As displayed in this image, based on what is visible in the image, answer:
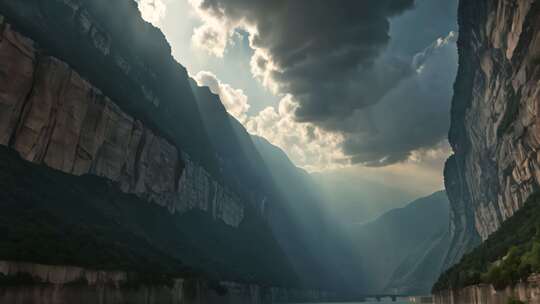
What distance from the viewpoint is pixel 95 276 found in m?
81.2

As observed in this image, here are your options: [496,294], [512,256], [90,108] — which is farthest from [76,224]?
[512,256]

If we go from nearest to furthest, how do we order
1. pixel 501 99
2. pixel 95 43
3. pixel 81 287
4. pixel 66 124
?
pixel 81 287, pixel 66 124, pixel 501 99, pixel 95 43

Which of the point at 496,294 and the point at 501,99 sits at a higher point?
the point at 501,99

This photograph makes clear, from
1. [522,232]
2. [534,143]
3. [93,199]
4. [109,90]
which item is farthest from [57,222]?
[534,143]

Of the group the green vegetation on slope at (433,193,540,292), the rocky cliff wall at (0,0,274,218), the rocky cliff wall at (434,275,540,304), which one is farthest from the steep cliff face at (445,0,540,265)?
the rocky cliff wall at (0,0,274,218)

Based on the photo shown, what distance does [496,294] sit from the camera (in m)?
67.2

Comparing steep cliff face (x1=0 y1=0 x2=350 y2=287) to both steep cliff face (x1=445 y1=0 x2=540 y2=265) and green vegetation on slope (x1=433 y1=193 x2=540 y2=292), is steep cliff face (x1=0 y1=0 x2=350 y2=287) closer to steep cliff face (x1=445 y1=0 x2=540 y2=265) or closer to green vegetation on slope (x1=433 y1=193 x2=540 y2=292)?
green vegetation on slope (x1=433 y1=193 x2=540 y2=292)

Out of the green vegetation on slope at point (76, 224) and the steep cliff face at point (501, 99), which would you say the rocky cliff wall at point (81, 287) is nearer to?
the green vegetation on slope at point (76, 224)

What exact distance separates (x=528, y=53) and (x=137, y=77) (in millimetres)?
129342

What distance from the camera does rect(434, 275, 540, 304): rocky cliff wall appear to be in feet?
174

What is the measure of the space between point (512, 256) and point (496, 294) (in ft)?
18.5

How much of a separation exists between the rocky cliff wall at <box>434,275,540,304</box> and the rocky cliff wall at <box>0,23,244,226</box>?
80555mm

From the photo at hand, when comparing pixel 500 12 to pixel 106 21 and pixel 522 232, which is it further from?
pixel 106 21

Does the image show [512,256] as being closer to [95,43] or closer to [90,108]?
[90,108]
